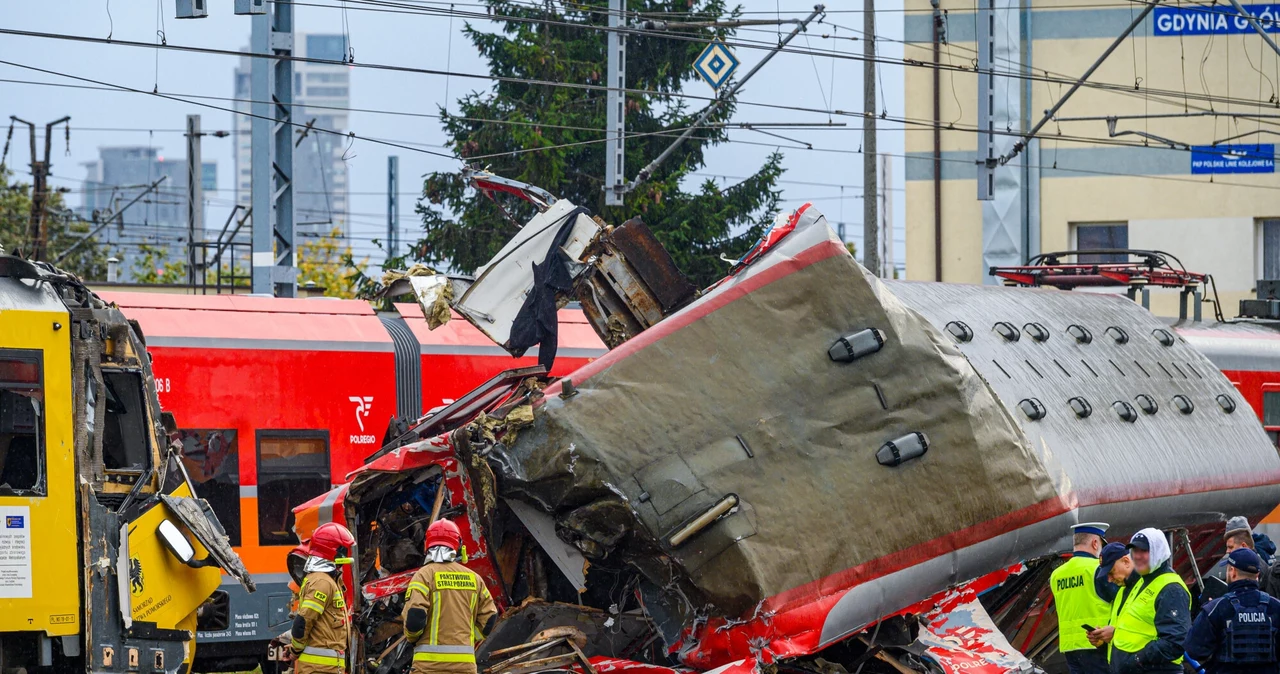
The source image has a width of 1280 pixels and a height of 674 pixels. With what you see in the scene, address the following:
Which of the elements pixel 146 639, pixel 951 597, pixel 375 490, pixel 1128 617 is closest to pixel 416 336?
pixel 375 490

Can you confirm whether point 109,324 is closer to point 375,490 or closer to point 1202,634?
point 375,490

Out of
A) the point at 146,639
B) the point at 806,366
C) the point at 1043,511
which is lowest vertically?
the point at 146,639

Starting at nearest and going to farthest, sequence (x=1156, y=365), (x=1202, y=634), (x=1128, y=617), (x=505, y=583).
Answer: (x=1202, y=634) → (x=1128, y=617) → (x=505, y=583) → (x=1156, y=365)

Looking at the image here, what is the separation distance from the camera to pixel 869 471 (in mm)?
9750

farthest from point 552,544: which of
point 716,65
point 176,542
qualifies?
point 716,65

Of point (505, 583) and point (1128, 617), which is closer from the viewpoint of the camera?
point (1128, 617)

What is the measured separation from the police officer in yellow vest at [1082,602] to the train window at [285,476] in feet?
23.1

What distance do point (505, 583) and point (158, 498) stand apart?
235 cm

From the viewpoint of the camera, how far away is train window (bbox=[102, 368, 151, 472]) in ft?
34.0

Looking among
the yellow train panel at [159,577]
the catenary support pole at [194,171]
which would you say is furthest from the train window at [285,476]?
the catenary support pole at [194,171]

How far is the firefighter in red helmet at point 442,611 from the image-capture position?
9227 mm

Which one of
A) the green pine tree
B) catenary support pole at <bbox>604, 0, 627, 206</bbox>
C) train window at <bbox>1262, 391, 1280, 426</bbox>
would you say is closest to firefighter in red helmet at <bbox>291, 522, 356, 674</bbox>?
train window at <bbox>1262, 391, 1280, 426</bbox>

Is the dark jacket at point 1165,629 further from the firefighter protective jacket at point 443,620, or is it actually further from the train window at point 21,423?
the train window at point 21,423

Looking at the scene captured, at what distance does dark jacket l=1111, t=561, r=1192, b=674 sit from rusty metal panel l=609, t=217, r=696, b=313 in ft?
11.9
